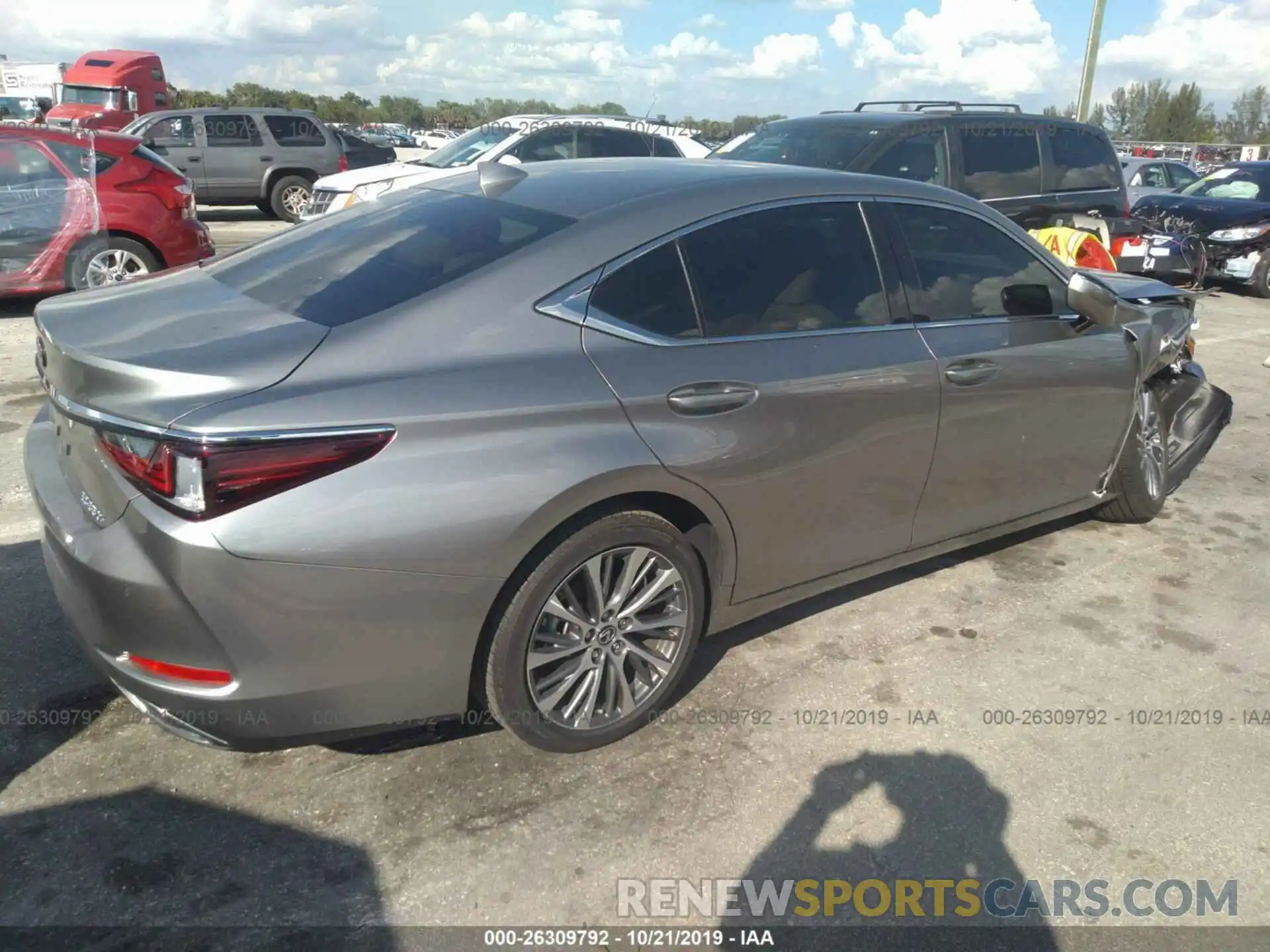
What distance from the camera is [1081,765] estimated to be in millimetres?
3162

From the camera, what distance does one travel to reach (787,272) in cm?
333

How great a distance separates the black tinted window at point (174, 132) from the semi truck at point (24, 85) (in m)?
15.6

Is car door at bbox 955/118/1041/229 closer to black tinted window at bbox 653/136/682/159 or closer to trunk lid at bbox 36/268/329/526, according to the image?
black tinted window at bbox 653/136/682/159

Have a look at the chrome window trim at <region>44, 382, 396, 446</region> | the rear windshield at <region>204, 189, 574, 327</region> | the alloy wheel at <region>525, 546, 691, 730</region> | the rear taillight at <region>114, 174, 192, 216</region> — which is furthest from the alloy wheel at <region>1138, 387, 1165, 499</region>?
the rear taillight at <region>114, 174, 192, 216</region>

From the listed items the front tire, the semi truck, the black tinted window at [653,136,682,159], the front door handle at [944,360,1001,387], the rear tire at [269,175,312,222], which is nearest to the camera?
the front tire

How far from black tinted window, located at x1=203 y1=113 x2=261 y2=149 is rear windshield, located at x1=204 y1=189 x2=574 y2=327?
15.2m

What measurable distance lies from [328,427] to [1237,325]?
11790 millimetres

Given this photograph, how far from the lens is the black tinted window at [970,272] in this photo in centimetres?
369

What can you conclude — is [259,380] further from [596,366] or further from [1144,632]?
[1144,632]

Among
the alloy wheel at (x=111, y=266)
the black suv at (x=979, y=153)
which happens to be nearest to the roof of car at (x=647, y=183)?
the black suv at (x=979, y=153)

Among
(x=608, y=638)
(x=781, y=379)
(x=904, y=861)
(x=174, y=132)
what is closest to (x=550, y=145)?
(x=174, y=132)

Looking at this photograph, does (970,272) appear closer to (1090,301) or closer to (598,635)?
(1090,301)

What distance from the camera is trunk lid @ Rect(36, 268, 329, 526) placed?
2.42m

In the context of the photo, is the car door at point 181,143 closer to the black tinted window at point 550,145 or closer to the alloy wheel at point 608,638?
the black tinted window at point 550,145
